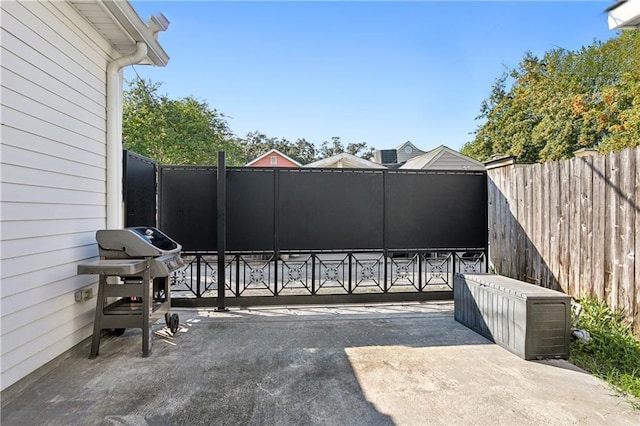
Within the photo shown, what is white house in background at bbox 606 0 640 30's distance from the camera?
2511mm

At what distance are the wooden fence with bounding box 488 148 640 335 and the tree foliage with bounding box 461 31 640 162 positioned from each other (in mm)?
9558

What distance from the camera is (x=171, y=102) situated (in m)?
12.5

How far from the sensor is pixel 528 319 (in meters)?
2.89

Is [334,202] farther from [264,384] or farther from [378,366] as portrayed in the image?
[264,384]

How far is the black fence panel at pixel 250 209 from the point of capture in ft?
14.8

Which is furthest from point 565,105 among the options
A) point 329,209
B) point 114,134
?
point 114,134

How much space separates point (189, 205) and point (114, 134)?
3.98 feet

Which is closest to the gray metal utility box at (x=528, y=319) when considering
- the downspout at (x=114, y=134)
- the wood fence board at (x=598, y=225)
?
the wood fence board at (x=598, y=225)

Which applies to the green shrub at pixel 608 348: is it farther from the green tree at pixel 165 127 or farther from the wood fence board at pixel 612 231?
the green tree at pixel 165 127

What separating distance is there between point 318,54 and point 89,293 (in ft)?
23.8

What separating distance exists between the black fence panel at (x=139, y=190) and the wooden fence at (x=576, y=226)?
4.80 meters

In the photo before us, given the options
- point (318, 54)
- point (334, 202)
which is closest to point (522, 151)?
point (318, 54)

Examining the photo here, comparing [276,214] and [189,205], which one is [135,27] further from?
[276,214]

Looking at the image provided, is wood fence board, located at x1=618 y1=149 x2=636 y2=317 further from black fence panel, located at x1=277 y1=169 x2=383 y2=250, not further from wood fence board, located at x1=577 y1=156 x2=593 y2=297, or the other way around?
black fence panel, located at x1=277 y1=169 x2=383 y2=250
